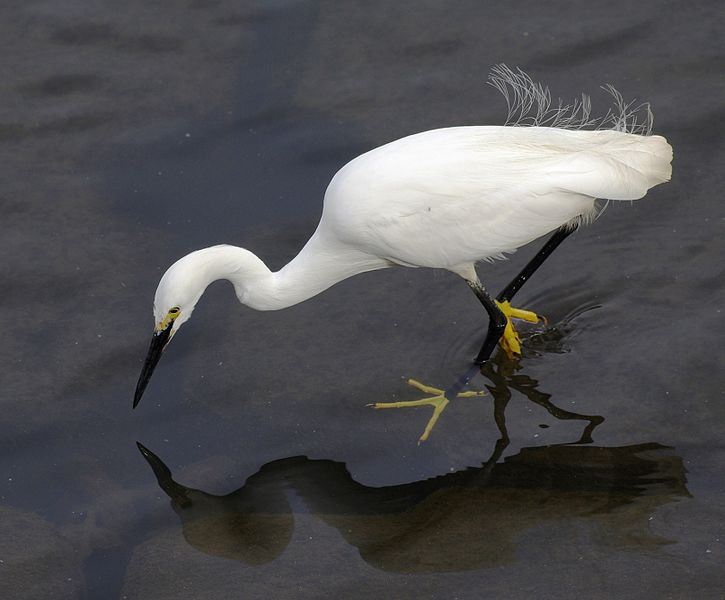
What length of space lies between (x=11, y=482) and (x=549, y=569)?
103 inches

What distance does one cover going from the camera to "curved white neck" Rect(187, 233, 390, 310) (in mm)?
5285

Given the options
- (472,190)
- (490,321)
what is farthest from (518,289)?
(472,190)

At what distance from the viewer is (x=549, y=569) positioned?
445 cm

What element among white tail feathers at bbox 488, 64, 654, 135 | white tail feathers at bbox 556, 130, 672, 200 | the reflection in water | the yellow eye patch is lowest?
the reflection in water

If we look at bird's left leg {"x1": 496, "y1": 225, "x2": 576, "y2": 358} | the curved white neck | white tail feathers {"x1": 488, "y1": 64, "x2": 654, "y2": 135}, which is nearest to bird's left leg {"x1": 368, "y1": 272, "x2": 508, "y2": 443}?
bird's left leg {"x1": 496, "y1": 225, "x2": 576, "y2": 358}

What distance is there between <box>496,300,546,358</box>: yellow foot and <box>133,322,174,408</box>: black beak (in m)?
Result: 1.76

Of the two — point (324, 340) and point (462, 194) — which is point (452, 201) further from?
point (324, 340)

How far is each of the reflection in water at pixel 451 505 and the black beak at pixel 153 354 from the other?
0.37m

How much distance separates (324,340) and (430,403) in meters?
0.80

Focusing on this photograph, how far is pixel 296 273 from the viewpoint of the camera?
5496 millimetres

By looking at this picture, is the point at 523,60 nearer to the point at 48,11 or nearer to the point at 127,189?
the point at 127,189

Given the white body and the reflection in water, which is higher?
the white body

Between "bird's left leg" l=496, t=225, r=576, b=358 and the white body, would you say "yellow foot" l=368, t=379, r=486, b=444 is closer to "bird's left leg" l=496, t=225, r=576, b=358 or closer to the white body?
"bird's left leg" l=496, t=225, r=576, b=358

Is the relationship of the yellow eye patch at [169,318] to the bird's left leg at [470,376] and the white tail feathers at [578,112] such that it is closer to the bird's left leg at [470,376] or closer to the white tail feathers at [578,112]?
the bird's left leg at [470,376]
